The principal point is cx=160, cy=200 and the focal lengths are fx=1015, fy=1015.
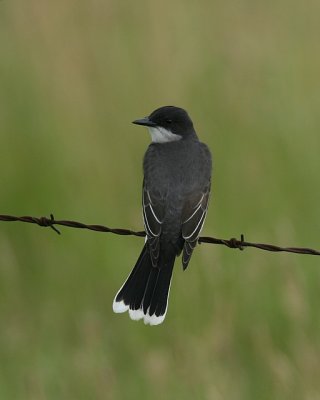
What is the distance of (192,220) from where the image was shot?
6.45m

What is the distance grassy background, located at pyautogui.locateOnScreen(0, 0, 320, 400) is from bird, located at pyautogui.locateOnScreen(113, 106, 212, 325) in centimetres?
70

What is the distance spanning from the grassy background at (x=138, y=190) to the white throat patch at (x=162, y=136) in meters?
0.88

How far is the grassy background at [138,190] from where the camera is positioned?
727 centimetres

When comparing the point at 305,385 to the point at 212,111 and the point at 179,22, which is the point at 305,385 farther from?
the point at 179,22

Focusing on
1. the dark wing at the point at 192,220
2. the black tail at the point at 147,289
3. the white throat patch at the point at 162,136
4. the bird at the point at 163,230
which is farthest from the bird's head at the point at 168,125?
the black tail at the point at 147,289

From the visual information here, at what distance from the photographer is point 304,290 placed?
7426 millimetres

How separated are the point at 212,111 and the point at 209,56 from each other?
38.9 inches

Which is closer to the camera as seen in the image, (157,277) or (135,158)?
(157,277)

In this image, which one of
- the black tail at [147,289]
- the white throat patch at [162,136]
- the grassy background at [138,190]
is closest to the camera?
the black tail at [147,289]

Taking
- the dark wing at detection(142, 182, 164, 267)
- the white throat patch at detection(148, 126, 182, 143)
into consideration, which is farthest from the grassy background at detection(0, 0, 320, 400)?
the dark wing at detection(142, 182, 164, 267)

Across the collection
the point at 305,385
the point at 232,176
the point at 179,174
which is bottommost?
the point at 305,385

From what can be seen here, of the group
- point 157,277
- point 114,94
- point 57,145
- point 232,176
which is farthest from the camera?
point 114,94

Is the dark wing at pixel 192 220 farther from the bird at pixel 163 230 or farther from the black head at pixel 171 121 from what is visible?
the black head at pixel 171 121

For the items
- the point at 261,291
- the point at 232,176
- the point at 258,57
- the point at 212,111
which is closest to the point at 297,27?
the point at 258,57
